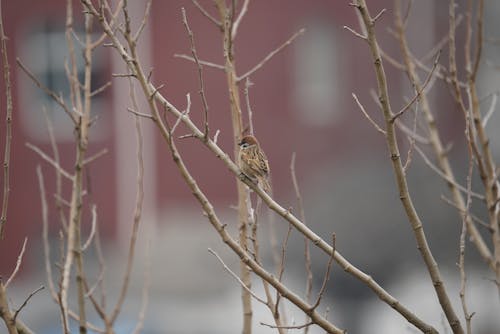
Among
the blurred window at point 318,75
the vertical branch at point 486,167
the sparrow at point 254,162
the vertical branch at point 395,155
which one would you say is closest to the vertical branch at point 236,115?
the sparrow at point 254,162

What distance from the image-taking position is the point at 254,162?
422cm

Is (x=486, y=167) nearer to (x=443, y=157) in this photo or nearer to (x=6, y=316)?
(x=443, y=157)

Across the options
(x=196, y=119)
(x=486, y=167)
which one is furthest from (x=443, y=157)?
(x=196, y=119)

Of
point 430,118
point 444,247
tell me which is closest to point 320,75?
point 444,247

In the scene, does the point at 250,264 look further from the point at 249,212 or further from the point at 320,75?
the point at 320,75

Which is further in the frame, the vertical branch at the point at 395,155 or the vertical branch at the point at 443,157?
the vertical branch at the point at 443,157

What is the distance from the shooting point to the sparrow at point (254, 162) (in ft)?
13.2

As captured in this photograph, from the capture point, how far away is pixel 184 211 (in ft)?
62.8

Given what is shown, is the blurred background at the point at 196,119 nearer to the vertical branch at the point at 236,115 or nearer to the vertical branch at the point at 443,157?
the vertical branch at the point at 443,157

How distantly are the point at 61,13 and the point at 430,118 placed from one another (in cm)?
Result: 1672

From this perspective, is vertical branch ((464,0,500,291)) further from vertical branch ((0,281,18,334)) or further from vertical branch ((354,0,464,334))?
vertical branch ((0,281,18,334))

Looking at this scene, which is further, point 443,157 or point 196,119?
point 196,119

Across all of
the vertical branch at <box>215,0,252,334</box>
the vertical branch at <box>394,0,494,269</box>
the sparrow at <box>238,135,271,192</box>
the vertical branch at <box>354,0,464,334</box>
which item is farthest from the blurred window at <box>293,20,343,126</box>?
the vertical branch at <box>354,0,464,334</box>

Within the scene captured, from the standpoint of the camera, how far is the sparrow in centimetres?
402
